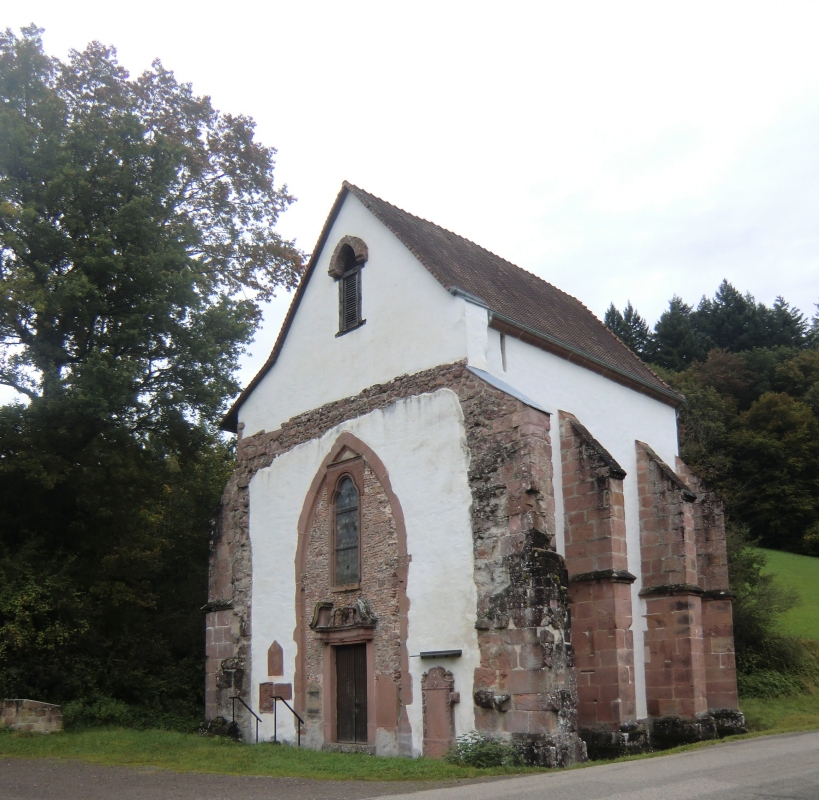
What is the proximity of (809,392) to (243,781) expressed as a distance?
155 ft

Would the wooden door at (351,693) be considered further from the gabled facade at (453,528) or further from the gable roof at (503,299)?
the gable roof at (503,299)

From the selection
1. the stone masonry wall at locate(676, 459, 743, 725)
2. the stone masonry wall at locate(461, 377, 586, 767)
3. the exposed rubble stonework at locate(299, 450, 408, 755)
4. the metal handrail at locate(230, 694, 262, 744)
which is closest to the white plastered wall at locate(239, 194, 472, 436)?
the stone masonry wall at locate(461, 377, 586, 767)

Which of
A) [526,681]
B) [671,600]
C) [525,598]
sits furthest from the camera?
[671,600]

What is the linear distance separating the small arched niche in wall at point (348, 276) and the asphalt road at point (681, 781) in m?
10.2

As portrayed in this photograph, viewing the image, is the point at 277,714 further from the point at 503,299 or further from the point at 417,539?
the point at 503,299

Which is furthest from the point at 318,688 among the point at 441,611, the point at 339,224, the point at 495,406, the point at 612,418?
the point at 339,224

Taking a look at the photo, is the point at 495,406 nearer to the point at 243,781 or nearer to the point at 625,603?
the point at 625,603

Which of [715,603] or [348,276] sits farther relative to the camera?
[348,276]

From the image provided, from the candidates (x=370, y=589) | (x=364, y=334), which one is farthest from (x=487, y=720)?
(x=364, y=334)

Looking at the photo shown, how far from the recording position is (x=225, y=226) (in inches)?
1055

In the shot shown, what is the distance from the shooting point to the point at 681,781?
9.89 metres

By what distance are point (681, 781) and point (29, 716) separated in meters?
13.8

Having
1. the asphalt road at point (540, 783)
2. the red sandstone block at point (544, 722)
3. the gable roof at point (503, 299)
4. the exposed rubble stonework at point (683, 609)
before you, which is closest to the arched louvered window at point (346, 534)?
the gable roof at point (503, 299)

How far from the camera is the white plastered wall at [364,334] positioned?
56.3 feet
